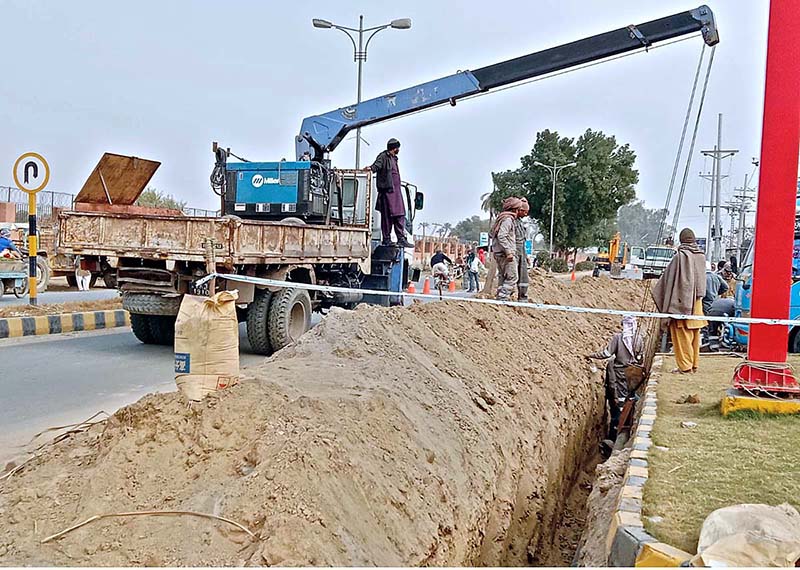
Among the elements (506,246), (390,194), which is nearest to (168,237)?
(506,246)

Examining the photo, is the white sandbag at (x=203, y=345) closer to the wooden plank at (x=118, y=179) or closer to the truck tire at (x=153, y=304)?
the truck tire at (x=153, y=304)

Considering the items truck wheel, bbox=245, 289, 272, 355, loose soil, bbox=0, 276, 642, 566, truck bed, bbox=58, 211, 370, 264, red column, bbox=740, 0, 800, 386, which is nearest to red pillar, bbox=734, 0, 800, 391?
red column, bbox=740, 0, 800, 386

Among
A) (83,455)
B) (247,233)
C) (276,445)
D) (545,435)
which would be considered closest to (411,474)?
(276,445)

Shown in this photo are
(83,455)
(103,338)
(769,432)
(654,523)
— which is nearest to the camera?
(654,523)

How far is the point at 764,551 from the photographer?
9.12ft

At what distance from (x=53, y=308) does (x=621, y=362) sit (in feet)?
31.2

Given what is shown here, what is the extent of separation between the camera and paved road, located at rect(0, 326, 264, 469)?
6004 millimetres

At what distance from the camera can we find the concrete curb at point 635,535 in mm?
3039

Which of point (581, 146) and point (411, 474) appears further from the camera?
point (581, 146)

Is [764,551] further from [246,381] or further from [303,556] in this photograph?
[246,381]

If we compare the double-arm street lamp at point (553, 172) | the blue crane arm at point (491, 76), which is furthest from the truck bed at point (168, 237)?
the double-arm street lamp at point (553, 172)

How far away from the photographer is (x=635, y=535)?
3.27m

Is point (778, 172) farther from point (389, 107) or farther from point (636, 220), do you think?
point (636, 220)

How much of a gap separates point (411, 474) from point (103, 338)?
26.5 ft
